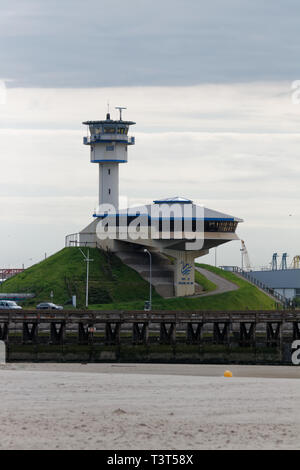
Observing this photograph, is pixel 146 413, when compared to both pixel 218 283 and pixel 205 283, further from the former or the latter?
pixel 218 283

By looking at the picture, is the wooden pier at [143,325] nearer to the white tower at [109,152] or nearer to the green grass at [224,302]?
the green grass at [224,302]

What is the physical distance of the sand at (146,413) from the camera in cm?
2647

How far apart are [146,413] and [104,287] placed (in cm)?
8696

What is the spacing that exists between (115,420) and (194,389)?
1013 centimetres

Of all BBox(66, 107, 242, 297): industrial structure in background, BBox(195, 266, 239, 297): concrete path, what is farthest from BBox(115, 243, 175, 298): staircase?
BBox(195, 266, 239, 297): concrete path

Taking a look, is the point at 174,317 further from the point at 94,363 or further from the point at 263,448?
the point at 263,448

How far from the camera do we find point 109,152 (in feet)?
442

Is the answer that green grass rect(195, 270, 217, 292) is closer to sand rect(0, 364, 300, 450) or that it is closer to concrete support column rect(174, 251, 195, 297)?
concrete support column rect(174, 251, 195, 297)

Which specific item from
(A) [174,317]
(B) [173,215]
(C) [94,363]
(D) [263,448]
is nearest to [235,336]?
(A) [174,317]

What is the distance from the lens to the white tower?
134500 mm

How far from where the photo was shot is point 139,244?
122 metres

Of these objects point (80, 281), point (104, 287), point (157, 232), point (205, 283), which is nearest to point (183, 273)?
point (157, 232)

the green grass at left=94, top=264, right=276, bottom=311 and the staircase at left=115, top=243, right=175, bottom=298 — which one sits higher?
the staircase at left=115, top=243, right=175, bottom=298

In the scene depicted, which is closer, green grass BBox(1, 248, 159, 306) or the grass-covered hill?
the grass-covered hill
